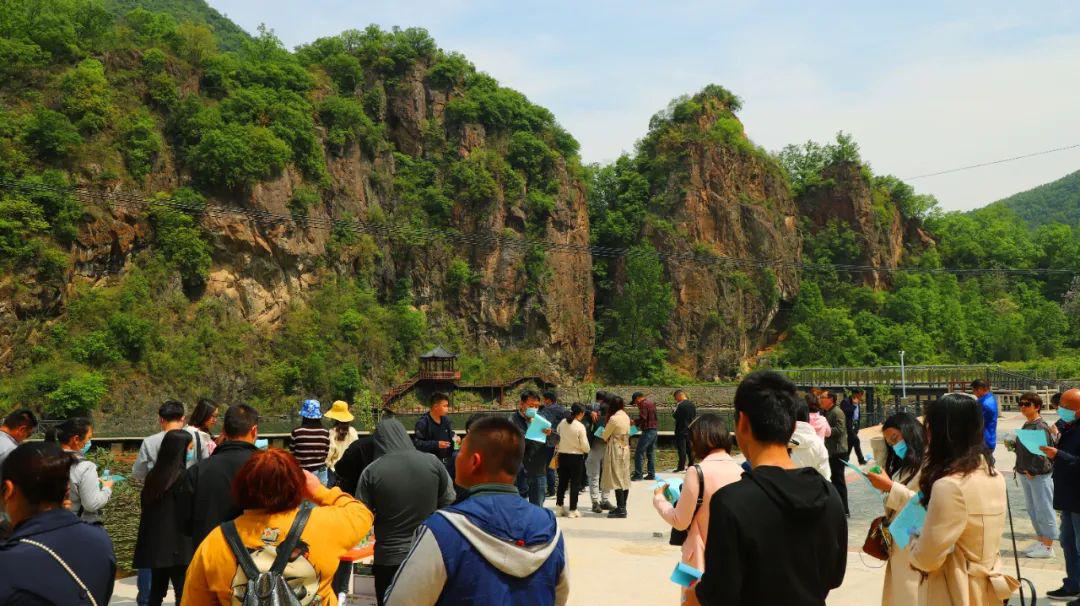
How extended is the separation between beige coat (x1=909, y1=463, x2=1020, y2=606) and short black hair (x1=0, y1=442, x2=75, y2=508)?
3390 millimetres

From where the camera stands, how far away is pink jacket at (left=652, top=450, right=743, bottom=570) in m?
4.33

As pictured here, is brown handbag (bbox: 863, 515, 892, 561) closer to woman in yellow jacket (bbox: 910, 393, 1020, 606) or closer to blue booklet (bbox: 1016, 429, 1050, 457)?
woman in yellow jacket (bbox: 910, 393, 1020, 606)

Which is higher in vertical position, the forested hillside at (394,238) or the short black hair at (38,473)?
the forested hillside at (394,238)

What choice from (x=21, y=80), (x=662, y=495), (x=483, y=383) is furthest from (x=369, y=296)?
(x=662, y=495)

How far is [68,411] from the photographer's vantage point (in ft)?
116

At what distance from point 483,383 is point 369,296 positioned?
8.97 metres

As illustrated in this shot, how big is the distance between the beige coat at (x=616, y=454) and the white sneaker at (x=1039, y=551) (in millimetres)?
4871

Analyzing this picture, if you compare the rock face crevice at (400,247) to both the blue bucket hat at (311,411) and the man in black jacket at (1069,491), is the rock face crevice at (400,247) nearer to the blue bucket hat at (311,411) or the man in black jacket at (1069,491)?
the blue bucket hat at (311,411)

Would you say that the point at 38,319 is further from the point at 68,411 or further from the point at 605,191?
the point at 605,191

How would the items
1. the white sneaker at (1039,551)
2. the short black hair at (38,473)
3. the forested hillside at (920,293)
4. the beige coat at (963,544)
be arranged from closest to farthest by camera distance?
the short black hair at (38,473) → the beige coat at (963,544) → the white sneaker at (1039,551) → the forested hillside at (920,293)

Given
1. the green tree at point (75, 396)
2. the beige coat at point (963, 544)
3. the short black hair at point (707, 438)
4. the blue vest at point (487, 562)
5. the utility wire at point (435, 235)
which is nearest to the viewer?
the blue vest at point (487, 562)

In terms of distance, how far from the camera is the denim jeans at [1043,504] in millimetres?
8218

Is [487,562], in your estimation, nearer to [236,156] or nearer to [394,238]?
[236,156]

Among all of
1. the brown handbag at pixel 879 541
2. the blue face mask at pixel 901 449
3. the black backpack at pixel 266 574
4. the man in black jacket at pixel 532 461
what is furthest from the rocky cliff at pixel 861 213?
the black backpack at pixel 266 574
